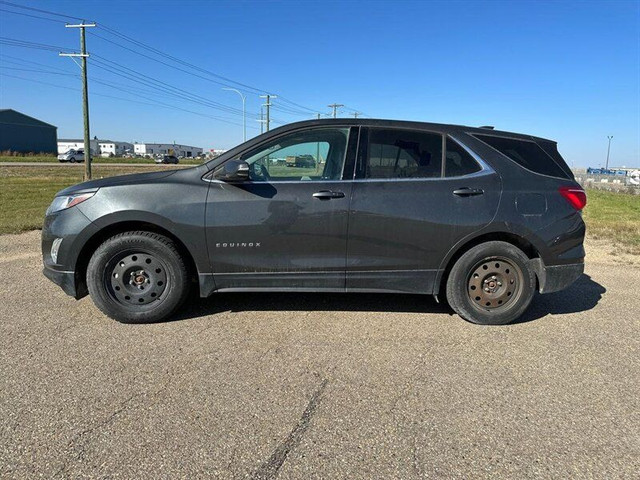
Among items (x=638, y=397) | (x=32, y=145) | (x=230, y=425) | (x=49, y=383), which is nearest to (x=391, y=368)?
(x=230, y=425)

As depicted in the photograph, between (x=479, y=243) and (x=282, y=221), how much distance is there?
1801 millimetres

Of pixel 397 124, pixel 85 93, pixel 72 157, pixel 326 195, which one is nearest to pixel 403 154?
pixel 397 124

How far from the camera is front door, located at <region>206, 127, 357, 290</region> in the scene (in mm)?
3686

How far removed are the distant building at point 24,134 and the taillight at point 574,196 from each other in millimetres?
84667

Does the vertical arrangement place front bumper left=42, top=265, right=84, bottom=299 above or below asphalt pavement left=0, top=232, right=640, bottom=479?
above

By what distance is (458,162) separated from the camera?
12.8 feet

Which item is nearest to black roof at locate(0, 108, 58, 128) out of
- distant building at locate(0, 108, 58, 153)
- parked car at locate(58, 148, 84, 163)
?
distant building at locate(0, 108, 58, 153)

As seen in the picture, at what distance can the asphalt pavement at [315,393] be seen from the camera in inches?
85.9

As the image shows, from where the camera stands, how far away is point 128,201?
12.0 ft

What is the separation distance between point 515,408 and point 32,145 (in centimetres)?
8996

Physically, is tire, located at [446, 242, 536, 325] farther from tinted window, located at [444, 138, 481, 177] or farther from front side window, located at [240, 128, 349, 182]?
front side window, located at [240, 128, 349, 182]

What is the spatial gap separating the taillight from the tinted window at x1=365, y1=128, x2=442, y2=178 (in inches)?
46.2

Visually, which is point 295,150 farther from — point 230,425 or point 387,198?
point 230,425

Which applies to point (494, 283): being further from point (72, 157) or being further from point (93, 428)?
point (72, 157)
